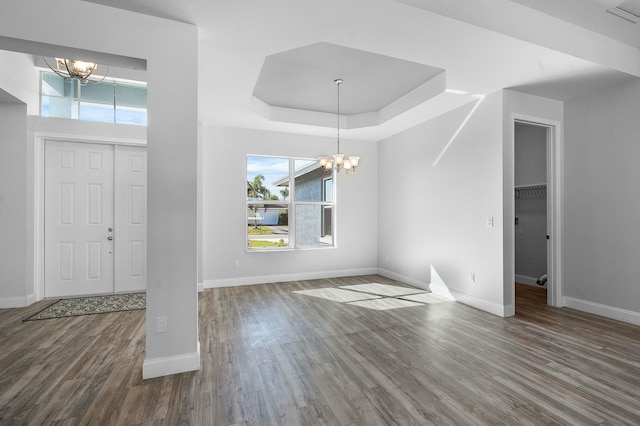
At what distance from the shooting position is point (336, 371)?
7.94ft

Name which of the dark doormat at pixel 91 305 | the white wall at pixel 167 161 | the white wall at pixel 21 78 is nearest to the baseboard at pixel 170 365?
the white wall at pixel 167 161

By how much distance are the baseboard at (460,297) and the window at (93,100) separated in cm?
514

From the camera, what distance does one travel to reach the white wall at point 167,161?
2297 millimetres

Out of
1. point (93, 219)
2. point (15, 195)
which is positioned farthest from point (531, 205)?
point (15, 195)

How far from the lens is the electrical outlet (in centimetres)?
234

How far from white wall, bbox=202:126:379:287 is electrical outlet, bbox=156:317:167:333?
9.29ft

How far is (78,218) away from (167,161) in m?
3.25

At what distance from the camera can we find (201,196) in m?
4.94

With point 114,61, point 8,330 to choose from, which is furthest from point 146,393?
point 114,61

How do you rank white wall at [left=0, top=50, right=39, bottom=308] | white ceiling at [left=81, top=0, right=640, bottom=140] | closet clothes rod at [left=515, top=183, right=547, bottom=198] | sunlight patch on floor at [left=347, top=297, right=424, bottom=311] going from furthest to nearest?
closet clothes rod at [left=515, top=183, right=547, bottom=198]
sunlight patch on floor at [left=347, top=297, right=424, bottom=311]
white wall at [left=0, top=50, right=39, bottom=308]
white ceiling at [left=81, top=0, right=640, bottom=140]

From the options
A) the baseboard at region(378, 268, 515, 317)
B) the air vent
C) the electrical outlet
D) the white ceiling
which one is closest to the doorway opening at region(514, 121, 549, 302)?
the baseboard at region(378, 268, 515, 317)

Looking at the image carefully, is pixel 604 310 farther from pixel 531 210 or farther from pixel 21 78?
pixel 21 78

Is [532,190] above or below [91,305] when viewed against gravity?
above

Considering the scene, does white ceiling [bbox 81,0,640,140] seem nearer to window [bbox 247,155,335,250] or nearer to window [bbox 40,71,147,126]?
window [bbox 40,71,147,126]
